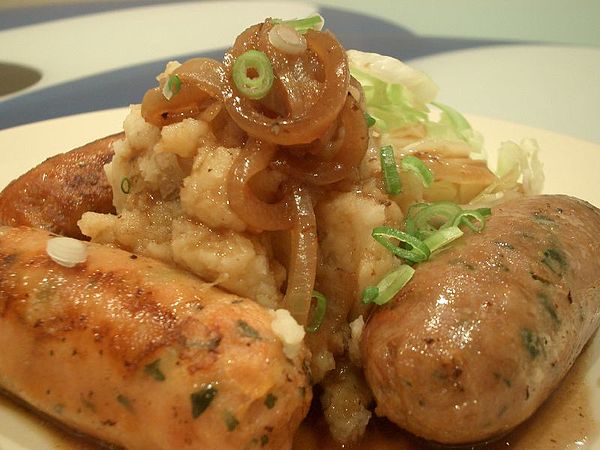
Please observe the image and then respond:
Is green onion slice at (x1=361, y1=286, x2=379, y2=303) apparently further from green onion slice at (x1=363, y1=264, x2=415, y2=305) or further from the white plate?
the white plate

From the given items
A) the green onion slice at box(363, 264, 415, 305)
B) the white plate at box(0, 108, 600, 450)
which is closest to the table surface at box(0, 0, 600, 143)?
the white plate at box(0, 108, 600, 450)

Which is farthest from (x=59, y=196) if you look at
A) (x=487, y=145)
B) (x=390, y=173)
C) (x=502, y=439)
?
(x=487, y=145)

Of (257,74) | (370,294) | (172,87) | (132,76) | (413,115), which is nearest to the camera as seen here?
(370,294)

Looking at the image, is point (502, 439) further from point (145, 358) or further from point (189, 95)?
point (189, 95)

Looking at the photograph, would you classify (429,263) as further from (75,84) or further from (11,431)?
→ (75,84)

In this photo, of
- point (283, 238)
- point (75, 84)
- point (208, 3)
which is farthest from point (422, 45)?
point (283, 238)

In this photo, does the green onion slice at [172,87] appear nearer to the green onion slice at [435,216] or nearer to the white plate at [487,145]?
the green onion slice at [435,216]
